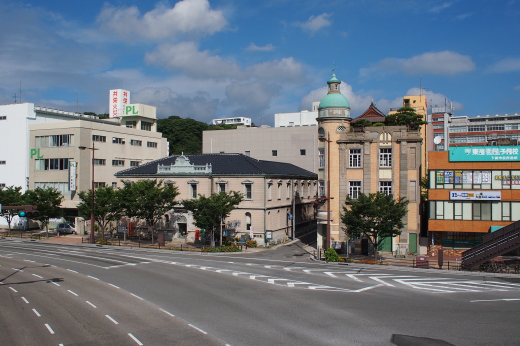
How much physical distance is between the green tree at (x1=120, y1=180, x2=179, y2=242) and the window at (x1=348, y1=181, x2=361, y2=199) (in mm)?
19795

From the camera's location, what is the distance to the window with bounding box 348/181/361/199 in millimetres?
47438

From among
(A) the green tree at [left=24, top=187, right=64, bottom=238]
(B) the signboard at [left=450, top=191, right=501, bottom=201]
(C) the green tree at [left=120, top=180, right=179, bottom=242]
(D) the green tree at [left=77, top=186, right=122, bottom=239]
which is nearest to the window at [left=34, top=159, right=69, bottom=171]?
(A) the green tree at [left=24, top=187, right=64, bottom=238]

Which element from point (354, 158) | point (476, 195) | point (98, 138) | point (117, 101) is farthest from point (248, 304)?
point (117, 101)

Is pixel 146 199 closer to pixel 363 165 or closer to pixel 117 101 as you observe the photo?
pixel 363 165

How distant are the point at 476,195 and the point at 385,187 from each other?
27.4 feet

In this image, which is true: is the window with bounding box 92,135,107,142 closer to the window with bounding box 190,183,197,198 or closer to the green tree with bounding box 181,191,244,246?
the window with bounding box 190,183,197,198

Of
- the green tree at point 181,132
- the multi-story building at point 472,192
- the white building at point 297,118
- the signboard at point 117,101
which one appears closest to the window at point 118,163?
the signboard at point 117,101

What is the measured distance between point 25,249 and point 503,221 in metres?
47.8

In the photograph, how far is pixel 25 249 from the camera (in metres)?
48.7

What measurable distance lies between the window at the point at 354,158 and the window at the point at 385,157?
219 centimetres

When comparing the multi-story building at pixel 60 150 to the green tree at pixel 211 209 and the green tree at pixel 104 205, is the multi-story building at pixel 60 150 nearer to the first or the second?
the green tree at pixel 104 205

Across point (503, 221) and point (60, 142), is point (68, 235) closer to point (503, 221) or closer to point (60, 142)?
point (60, 142)

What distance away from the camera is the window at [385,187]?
Answer: 152 feet

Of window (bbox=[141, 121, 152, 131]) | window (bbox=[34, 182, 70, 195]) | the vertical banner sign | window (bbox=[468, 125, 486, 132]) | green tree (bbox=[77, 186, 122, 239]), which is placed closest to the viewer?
green tree (bbox=[77, 186, 122, 239])
